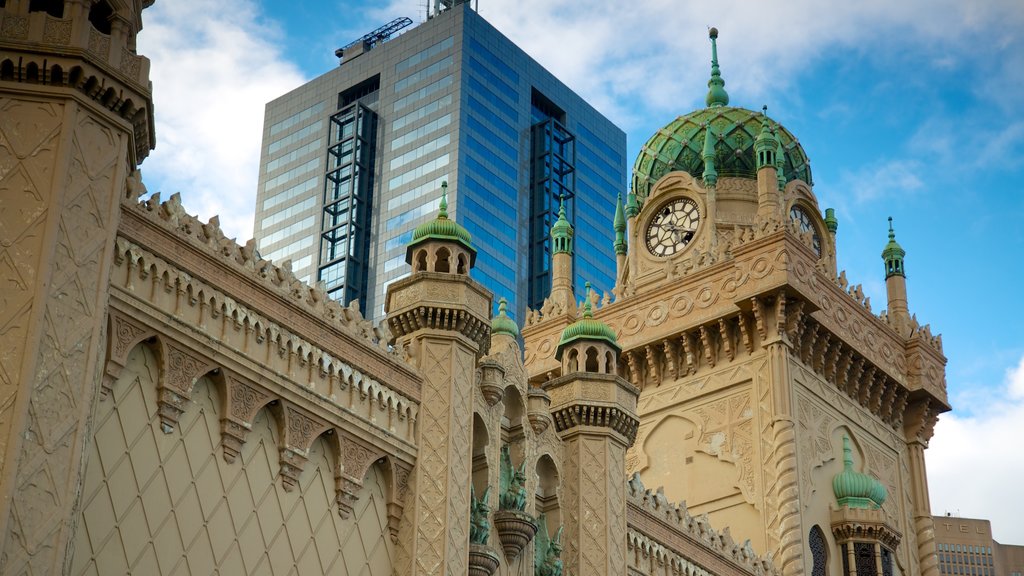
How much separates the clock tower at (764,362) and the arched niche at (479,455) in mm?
10755

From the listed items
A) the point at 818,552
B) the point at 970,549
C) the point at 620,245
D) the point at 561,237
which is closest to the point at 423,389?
the point at 818,552

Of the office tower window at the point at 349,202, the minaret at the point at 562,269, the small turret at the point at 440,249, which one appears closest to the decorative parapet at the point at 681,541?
the small turret at the point at 440,249

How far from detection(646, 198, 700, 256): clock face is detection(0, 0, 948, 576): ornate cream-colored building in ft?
0.24

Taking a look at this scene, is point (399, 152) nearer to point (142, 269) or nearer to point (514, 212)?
point (514, 212)

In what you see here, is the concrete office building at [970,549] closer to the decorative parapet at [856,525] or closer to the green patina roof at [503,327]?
the decorative parapet at [856,525]

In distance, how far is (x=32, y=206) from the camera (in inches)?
787

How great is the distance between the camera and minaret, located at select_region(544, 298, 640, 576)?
2988cm

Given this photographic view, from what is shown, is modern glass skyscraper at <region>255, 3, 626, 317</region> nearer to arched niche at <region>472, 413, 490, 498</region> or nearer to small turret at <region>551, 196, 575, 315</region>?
small turret at <region>551, 196, 575, 315</region>

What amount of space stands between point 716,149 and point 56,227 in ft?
87.6

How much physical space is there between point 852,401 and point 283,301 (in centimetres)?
2005

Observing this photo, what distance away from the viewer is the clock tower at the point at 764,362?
3759 cm

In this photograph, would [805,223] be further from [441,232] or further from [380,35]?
[380,35]

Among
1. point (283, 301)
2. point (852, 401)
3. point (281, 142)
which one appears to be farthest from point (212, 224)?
point (281, 142)

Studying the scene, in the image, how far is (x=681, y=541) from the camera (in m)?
33.8
